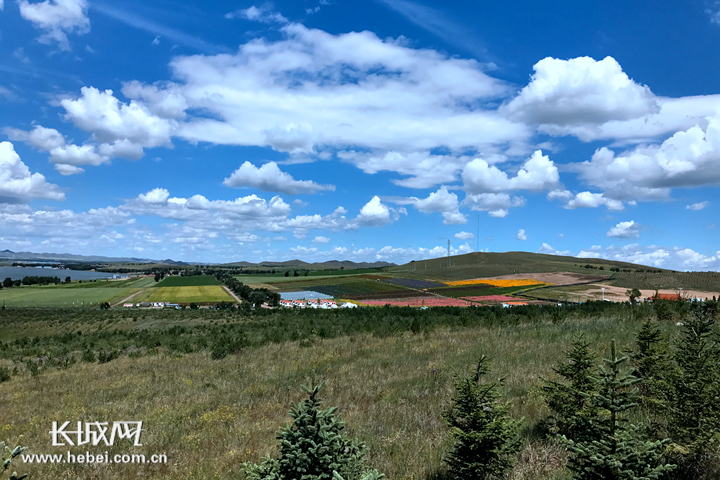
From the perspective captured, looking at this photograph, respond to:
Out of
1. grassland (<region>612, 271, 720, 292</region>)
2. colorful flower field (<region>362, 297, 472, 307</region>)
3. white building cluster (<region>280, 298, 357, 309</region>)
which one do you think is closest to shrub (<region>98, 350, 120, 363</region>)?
colorful flower field (<region>362, 297, 472, 307</region>)

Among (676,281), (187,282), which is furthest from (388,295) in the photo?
(187,282)

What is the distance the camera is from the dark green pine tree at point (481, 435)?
4.61 meters

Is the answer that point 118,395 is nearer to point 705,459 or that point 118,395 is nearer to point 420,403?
point 420,403

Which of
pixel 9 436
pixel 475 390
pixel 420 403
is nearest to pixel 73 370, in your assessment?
pixel 9 436

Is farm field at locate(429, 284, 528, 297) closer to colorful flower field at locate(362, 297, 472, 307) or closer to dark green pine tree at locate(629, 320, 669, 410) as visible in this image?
colorful flower field at locate(362, 297, 472, 307)

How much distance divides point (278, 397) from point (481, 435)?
8.02 meters

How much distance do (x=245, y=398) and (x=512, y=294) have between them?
252 feet

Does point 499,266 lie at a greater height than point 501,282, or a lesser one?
greater

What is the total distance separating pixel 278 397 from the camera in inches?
435

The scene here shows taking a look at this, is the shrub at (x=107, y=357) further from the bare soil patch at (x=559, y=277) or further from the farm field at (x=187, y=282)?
the farm field at (x=187, y=282)

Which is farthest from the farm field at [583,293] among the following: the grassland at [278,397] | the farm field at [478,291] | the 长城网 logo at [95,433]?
the 长城网 logo at [95,433]

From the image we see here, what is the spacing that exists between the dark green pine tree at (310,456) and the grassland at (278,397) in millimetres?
584

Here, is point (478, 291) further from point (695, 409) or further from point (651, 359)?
point (695, 409)

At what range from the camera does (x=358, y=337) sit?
22.4 metres
